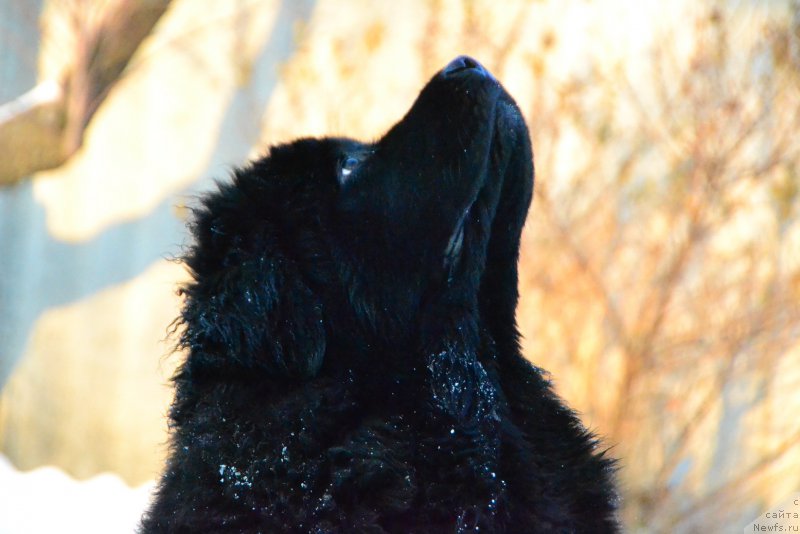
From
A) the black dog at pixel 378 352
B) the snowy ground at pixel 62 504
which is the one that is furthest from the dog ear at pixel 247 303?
the snowy ground at pixel 62 504

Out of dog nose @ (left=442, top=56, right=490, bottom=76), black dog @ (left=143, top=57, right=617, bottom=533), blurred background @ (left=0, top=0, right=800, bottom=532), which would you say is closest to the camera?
black dog @ (left=143, top=57, right=617, bottom=533)

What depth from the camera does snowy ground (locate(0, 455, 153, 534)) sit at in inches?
183

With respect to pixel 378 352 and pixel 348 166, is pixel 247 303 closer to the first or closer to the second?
pixel 378 352

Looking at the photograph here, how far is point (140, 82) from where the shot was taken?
709 centimetres

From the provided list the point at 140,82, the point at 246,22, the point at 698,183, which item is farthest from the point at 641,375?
the point at 140,82

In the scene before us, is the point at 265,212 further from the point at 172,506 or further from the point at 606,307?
the point at 606,307

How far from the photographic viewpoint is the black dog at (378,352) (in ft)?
6.10

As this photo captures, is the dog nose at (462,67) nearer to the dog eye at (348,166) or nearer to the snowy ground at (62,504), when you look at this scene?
the dog eye at (348,166)

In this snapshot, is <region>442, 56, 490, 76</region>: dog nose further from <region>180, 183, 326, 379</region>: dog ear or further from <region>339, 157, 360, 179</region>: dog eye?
<region>180, 183, 326, 379</region>: dog ear

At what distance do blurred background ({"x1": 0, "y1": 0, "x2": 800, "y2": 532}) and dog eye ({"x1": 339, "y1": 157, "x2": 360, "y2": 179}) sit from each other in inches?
121

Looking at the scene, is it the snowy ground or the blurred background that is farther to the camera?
the blurred background

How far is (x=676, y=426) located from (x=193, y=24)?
5.15 meters

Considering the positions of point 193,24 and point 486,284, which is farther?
point 193,24

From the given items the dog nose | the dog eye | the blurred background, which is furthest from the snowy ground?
the dog nose
